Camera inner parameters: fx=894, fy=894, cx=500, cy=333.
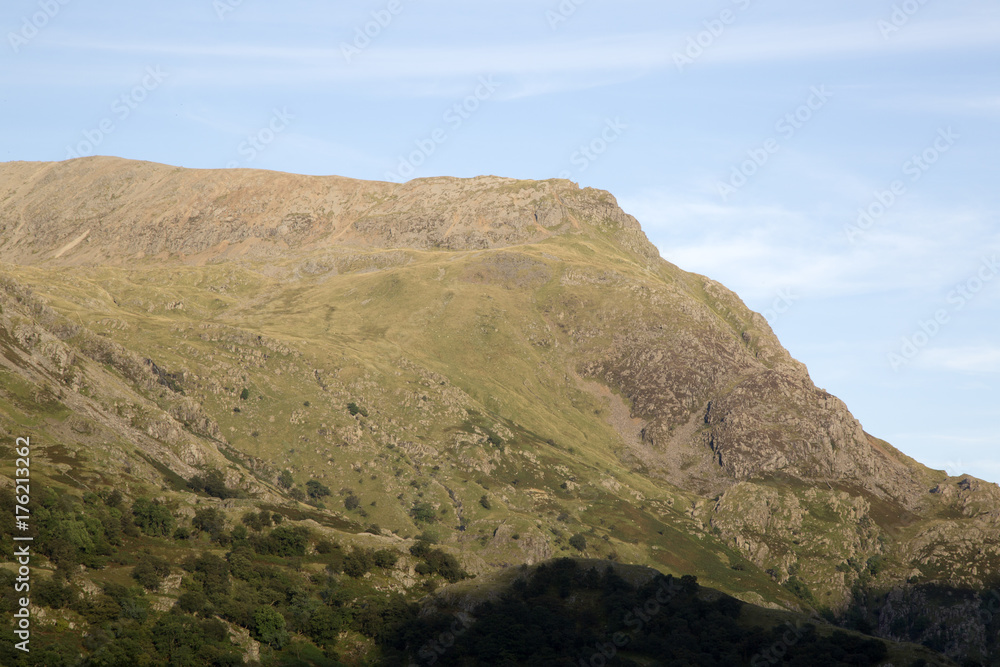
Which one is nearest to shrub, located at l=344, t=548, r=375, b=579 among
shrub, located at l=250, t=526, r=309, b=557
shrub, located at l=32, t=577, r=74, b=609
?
shrub, located at l=250, t=526, r=309, b=557

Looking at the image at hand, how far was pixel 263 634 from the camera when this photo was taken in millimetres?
137625

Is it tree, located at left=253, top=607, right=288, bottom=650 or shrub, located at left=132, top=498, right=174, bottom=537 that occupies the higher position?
shrub, located at left=132, top=498, right=174, bottom=537

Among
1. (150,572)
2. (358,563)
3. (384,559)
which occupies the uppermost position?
(384,559)

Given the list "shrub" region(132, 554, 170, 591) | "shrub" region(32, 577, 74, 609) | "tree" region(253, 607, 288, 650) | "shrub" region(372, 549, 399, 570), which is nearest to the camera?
"shrub" region(32, 577, 74, 609)

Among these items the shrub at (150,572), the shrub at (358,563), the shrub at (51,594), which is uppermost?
the shrub at (358,563)

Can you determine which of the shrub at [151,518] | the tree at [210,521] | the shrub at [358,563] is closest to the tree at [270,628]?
the shrub at [358,563]

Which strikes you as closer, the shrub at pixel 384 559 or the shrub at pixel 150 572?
the shrub at pixel 150 572

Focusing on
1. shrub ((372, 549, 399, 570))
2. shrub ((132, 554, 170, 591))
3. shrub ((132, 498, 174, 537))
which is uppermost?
shrub ((372, 549, 399, 570))

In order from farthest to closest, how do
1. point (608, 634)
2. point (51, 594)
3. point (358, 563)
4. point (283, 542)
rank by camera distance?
1. point (283, 542)
2. point (358, 563)
3. point (608, 634)
4. point (51, 594)

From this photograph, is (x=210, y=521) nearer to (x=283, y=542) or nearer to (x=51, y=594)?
(x=283, y=542)

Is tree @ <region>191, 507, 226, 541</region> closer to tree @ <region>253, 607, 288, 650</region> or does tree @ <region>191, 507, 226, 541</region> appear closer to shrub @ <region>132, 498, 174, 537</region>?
shrub @ <region>132, 498, 174, 537</region>

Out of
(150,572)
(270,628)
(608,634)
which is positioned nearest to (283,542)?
(150,572)

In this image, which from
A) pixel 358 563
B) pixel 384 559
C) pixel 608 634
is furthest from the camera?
pixel 384 559

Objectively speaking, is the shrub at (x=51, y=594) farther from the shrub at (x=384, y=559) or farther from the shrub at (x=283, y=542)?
the shrub at (x=384, y=559)
